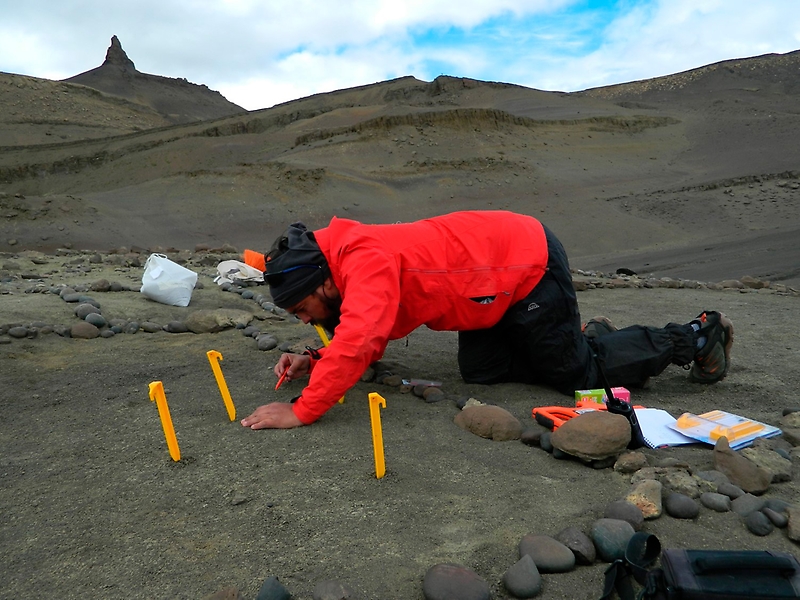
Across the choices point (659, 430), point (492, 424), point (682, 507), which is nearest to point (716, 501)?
point (682, 507)

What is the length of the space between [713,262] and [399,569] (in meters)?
9.73

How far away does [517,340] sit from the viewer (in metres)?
2.94

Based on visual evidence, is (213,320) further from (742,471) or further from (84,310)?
(742,471)

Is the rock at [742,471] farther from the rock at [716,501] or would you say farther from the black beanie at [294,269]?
the black beanie at [294,269]

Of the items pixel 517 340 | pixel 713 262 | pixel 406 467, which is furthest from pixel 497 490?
pixel 713 262

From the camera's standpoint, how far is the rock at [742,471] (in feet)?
6.46

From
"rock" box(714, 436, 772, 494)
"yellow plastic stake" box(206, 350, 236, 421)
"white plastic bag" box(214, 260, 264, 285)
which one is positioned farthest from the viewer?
"white plastic bag" box(214, 260, 264, 285)

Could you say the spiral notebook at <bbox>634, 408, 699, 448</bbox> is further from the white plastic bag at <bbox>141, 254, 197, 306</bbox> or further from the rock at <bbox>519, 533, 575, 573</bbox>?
the white plastic bag at <bbox>141, 254, 197, 306</bbox>

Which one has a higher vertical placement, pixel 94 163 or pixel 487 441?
pixel 94 163

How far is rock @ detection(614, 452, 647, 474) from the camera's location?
2.06 m

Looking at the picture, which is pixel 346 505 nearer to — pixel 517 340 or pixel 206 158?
pixel 517 340

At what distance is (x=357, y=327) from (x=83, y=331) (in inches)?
94.6

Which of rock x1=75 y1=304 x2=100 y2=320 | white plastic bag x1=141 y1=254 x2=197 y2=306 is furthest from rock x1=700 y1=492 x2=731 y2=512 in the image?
white plastic bag x1=141 y1=254 x2=197 y2=306

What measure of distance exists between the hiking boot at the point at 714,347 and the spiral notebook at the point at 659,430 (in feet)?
2.18
